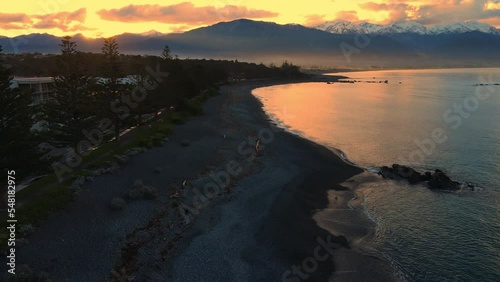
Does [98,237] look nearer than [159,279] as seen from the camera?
No

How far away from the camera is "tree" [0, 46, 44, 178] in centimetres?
2319

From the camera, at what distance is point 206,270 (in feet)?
70.0

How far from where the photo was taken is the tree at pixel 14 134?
23188 mm

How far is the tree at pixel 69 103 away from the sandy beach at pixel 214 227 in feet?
19.7

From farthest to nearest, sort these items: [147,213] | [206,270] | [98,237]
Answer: [147,213], [98,237], [206,270]

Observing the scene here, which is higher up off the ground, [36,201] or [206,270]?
[36,201]

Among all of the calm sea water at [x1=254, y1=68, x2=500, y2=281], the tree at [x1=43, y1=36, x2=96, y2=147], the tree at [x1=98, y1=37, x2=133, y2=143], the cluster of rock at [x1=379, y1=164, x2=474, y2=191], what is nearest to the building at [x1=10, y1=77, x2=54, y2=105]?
the tree at [x1=98, y1=37, x2=133, y2=143]

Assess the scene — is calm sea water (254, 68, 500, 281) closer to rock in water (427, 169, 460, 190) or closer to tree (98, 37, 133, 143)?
rock in water (427, 169, 460, 190)

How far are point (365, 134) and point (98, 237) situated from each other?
51.0 meters

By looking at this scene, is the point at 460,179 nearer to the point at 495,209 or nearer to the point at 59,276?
the point at 495,209

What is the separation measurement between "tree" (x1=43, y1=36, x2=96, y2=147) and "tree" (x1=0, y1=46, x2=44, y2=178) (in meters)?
11.2

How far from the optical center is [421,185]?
37625 mm

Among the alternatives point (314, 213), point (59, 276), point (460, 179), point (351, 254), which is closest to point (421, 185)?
point (460, 179)

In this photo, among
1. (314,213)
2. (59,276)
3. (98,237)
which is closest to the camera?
(59,276)
